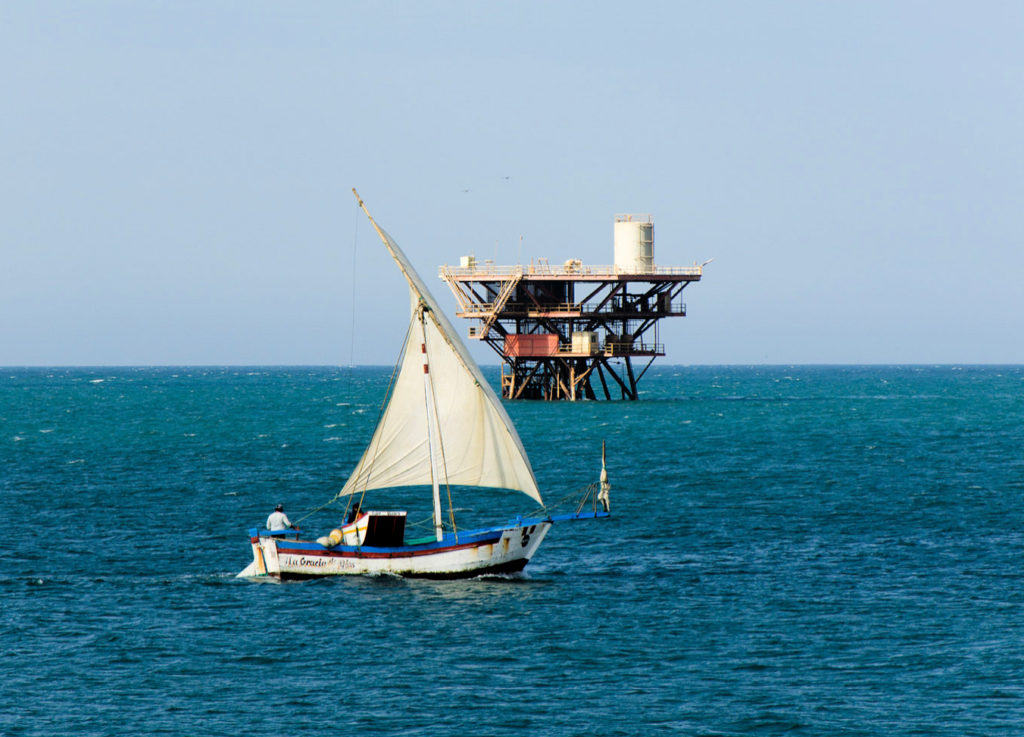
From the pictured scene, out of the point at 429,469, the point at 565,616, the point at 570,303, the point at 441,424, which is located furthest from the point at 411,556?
the point at 570,303

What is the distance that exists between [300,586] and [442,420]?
604cm

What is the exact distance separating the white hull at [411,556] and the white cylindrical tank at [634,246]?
220ft

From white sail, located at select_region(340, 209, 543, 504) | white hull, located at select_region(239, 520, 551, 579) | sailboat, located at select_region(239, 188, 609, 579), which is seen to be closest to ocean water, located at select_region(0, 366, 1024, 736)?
white hull, located at select_region(239, 520, 551, 579)

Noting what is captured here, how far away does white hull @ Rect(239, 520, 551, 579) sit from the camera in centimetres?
3678

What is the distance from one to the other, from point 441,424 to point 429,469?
1.47m

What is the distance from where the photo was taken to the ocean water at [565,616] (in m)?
25.4

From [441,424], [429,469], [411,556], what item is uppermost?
[441,424]

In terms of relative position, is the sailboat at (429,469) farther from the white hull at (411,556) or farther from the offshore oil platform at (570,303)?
the offshore oil platform at (570,303)

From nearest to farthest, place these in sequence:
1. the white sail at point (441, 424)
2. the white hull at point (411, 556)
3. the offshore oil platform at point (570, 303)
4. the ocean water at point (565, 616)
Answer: the ocean water at point (565, 616) < the white hull at point (411, 556) < the white sail at point (441, 424) < the offshore oil platform at point (570, 303)

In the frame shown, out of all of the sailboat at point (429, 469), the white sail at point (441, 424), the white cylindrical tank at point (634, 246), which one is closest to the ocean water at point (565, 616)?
the sailboat at point (429, 469)

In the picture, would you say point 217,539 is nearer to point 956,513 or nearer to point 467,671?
point 467,671

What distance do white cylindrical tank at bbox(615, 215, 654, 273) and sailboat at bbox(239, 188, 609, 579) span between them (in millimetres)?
65943

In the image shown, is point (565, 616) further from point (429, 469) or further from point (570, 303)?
point (570, 303)

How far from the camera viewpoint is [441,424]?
3791 cm
